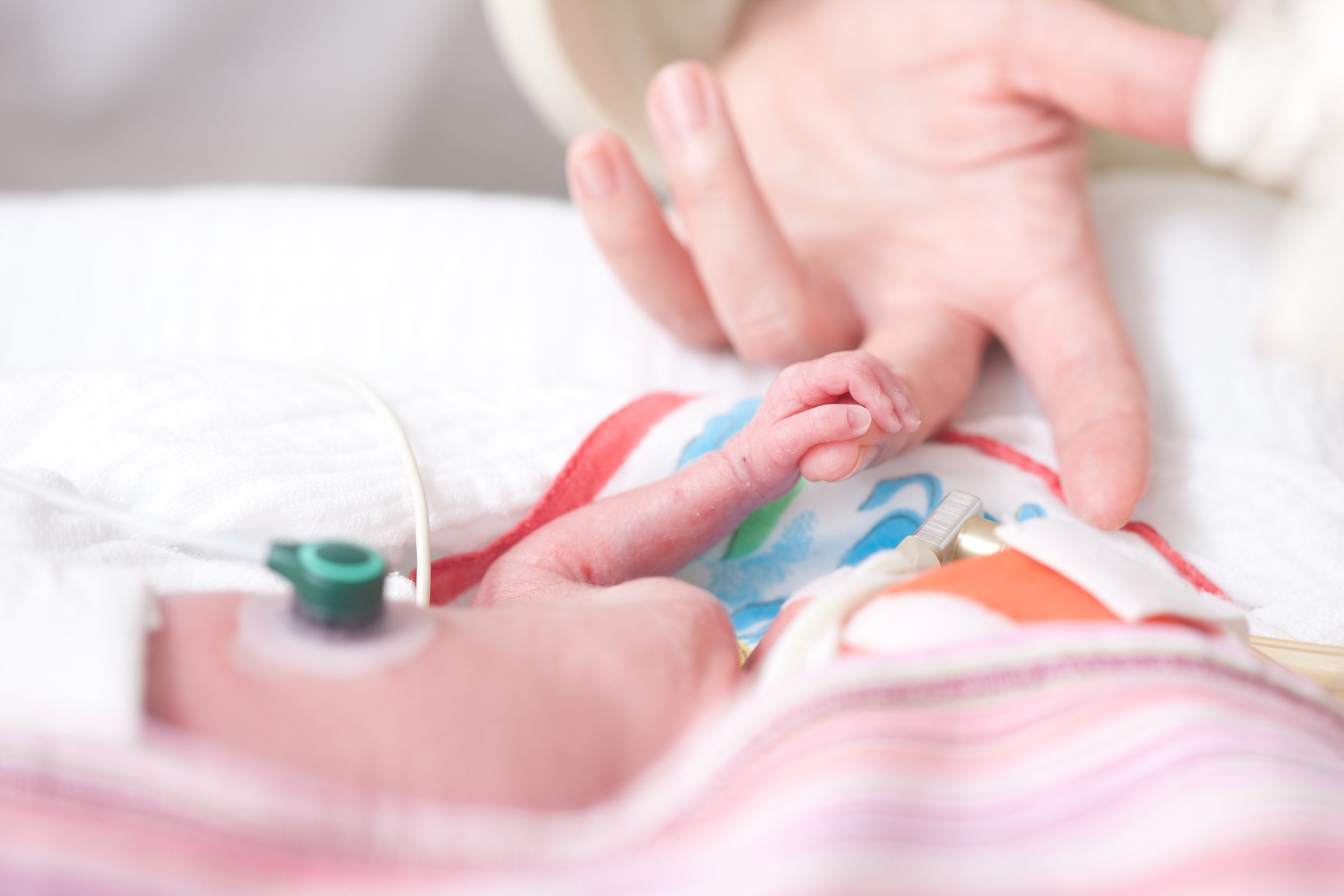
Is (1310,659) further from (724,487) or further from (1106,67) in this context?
(1106,67)

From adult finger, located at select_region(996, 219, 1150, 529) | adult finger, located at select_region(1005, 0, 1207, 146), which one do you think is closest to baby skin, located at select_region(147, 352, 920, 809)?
adult finger, located at select_region(996, 219, 1150, 529)

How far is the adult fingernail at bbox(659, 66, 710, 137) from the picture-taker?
2.43 feet

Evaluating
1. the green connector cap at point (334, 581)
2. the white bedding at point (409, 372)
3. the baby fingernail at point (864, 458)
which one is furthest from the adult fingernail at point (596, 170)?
the green connector cap at point (334, 581)

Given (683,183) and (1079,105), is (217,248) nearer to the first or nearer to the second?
(683,183)

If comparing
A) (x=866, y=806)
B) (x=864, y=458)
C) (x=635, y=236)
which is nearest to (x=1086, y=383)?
(x=864, y=458)

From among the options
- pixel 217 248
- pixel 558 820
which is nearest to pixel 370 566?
pixel 558 820

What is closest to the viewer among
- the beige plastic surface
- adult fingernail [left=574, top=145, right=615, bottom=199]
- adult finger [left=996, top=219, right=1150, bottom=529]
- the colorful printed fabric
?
the colorful printed fabric

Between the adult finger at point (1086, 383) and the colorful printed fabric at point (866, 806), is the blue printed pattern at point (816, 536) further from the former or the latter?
the colorful printed fabric at point (866, 806)

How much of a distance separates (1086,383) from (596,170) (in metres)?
0.39

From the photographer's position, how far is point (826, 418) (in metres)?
0.58

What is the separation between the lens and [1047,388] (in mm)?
759

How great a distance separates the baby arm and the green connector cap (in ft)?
0.51

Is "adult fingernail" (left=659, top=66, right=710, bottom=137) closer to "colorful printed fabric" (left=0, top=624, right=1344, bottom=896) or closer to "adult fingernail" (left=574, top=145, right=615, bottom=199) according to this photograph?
"adult fingernail" (left=574, top=145, right=615, bottom=199)

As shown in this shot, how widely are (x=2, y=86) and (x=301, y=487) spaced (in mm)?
972
